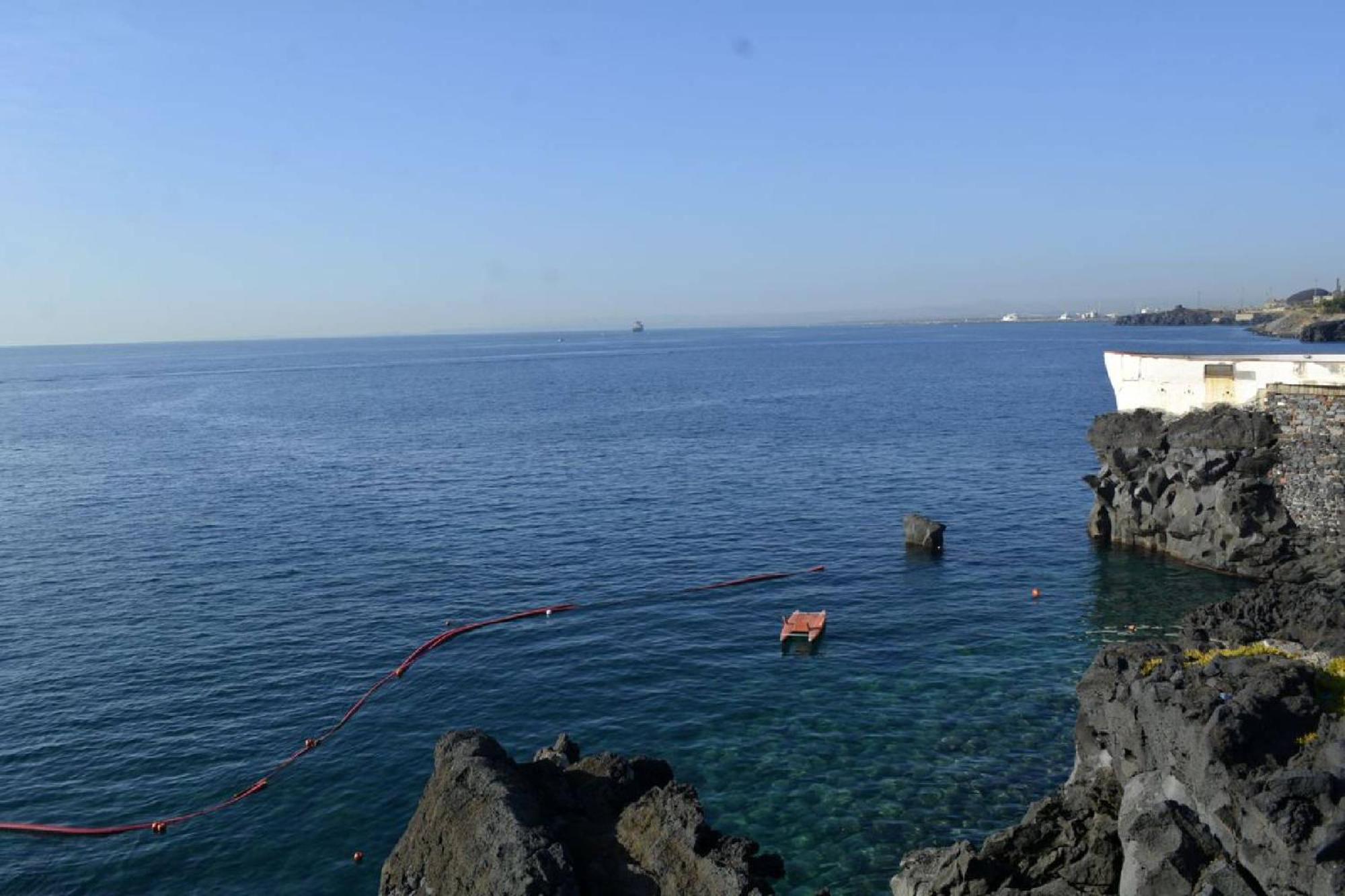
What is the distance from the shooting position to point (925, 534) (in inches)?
2457

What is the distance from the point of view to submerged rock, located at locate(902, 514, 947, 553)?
6212 centimetres

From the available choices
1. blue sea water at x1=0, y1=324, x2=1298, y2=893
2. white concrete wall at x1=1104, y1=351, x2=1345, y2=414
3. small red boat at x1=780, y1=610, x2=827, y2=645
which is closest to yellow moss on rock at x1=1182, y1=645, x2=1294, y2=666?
blue sea water at x1=0, y1=324, x2=1298, y2=893

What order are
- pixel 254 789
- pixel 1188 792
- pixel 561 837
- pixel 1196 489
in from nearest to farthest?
1. pixel 1188 792
2. pixel 561 837
3. pixel 254 789
4. pixel 1196 489

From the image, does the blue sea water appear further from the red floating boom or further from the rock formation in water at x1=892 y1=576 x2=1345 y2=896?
the rock formation in water at x1=892 y1=576 x2=1345 y2=896

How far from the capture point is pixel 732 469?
92.9 metres

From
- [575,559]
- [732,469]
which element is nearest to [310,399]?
[732,469]

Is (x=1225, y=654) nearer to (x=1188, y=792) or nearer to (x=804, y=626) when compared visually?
(x=1188, y=792)

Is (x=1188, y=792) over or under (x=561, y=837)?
over

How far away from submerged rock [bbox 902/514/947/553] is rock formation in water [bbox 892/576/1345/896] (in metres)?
32.2

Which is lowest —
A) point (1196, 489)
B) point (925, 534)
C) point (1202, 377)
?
point (925, 534)

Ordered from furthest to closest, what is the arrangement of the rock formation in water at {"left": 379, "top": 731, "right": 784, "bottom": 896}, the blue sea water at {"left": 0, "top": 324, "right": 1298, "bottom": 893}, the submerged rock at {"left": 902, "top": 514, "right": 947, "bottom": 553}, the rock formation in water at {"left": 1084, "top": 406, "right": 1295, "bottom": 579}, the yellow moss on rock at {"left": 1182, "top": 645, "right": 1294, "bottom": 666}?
the submerged rock at {"left": 902, "top": 514, "right": 947, "bottom": 553} → the rock formation in water at {"left": 1084, "top": 406, "right": 1295, "bottom": 579} → the blue sea water at {"left": 0, "top": 324, "right": 1298, "bottom": 893} → the yellow moss on rock at {"left": 1182, "top": 645, "right": 1294, "bottom": 666} → the rock formation in water at {"left": 379, "top": 731, "right": 784, "bottom": 896}

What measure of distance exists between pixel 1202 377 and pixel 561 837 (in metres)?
51.2

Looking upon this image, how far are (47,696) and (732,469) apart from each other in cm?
6040

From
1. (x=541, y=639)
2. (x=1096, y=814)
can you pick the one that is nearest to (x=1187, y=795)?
(x=1096, y=814)
